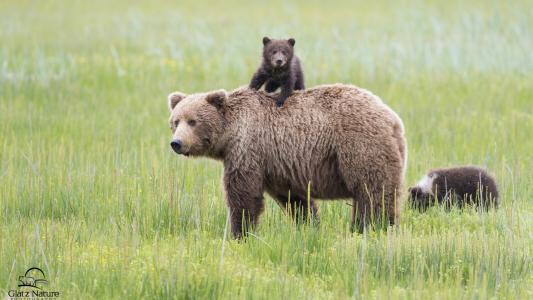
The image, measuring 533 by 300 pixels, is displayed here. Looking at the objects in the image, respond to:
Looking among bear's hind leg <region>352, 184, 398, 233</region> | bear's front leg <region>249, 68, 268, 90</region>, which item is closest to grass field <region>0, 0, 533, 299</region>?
bear's hind leg <region>352, 184, 398, 233</region>

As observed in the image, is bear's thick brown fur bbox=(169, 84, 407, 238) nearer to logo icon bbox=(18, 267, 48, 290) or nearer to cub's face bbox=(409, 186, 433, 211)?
cub's face bbox=(409, 186, 433, 211)

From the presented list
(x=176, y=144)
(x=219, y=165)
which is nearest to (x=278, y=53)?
(x=176, y=144)

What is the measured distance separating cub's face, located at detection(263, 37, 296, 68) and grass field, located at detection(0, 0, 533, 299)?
1.33 metres

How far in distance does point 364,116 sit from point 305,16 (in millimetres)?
20992

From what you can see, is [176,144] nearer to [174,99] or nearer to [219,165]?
[174,99]

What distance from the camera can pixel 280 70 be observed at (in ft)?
24.3

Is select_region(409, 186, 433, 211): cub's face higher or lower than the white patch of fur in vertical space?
lower

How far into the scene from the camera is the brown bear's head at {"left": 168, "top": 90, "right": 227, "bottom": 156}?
7035 millimetres

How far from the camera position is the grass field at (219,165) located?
5559mm

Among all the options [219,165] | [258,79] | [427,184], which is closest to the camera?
[258,79]

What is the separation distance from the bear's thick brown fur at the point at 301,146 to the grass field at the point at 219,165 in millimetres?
311

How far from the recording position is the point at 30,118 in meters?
11.3

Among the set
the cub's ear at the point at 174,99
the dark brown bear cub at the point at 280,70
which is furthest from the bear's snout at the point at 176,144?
the dark brown bear cub at the point at 280,70

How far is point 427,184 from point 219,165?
2.57 m
